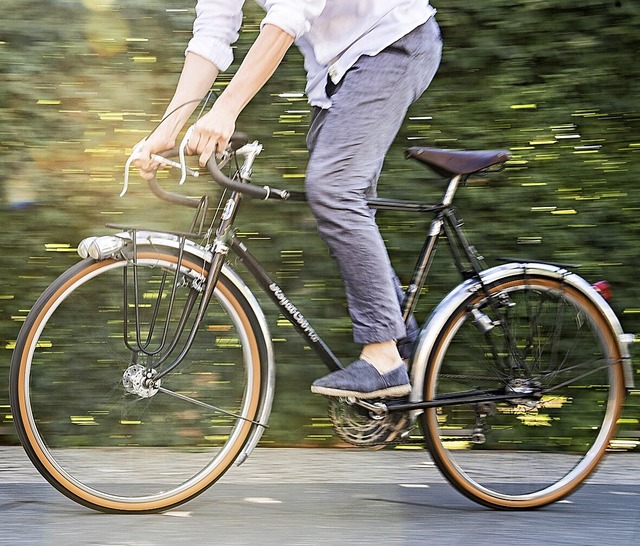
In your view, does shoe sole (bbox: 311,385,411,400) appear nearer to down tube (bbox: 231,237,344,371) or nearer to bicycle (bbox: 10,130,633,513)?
bicycle (bbox: 10,130,633,513)

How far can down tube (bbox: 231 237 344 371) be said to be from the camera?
12.4 ft

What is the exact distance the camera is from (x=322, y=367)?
4.83 metres

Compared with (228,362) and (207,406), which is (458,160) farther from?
(207,406)

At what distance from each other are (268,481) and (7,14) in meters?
2.25

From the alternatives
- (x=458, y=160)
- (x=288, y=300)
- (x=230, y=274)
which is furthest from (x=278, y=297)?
(x=458, y=160)

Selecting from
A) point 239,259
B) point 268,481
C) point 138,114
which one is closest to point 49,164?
point 138,114

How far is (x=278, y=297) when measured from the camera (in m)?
3.85

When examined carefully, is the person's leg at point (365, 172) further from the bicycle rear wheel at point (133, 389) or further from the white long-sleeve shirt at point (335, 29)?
the bicycle rear wheel at point (133, 389)

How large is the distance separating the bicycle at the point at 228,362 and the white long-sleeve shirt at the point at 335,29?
1.20 ft

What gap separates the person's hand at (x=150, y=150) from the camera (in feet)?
11.8

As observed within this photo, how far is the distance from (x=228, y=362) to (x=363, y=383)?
474 mm

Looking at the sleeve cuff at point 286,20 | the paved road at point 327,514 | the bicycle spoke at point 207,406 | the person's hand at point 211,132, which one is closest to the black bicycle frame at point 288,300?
the bicycle spoke at point 207,406

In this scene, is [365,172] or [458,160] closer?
[365,172]

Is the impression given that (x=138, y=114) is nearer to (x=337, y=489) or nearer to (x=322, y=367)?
(x=322, y=367)
